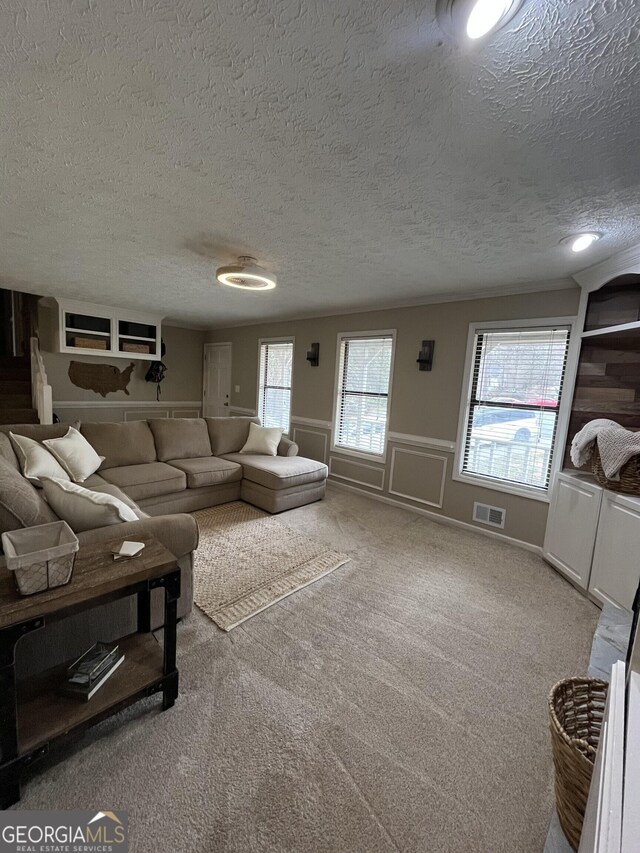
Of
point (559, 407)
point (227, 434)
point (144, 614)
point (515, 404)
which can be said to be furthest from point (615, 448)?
point (227, 434)

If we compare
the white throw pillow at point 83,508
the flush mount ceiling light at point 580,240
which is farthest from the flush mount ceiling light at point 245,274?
the flush mount ceiling light at point 580,240

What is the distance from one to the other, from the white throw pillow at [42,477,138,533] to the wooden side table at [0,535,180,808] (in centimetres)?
21

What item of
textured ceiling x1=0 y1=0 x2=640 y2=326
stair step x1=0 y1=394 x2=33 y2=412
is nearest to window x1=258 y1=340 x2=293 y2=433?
textured ceiling x1=0 y1=0 x2=640 y2=326

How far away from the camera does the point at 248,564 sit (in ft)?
8.85

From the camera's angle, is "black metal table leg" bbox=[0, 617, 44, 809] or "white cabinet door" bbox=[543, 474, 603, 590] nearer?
"black metal table leg" bbox=[0, 617, 44, 809]

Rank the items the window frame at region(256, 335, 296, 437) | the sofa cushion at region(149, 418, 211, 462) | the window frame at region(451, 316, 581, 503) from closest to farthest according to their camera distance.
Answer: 1. the window frame at region(451, 316, 581, 503)
2. the sofa cushion at region(149, 418, 211, 462)
3. the window frame at region(256, 335, 296, 437)

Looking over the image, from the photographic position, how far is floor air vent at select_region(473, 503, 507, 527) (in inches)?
132

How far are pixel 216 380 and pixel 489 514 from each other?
204 inches

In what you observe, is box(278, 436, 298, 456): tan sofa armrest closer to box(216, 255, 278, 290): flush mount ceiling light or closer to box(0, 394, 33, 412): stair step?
box(216, 255, 278, 290): flush mount ceiling light

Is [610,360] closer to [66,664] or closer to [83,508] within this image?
[83,508]

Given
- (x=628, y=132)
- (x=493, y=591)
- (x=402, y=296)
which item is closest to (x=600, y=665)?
(x=493, y=591)

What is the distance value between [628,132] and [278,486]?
3.35 m

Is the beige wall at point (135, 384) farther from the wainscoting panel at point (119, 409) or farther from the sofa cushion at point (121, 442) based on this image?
the sofa cushion at point (121, 442)

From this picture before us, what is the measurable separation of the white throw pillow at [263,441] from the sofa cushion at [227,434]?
0.42ft
